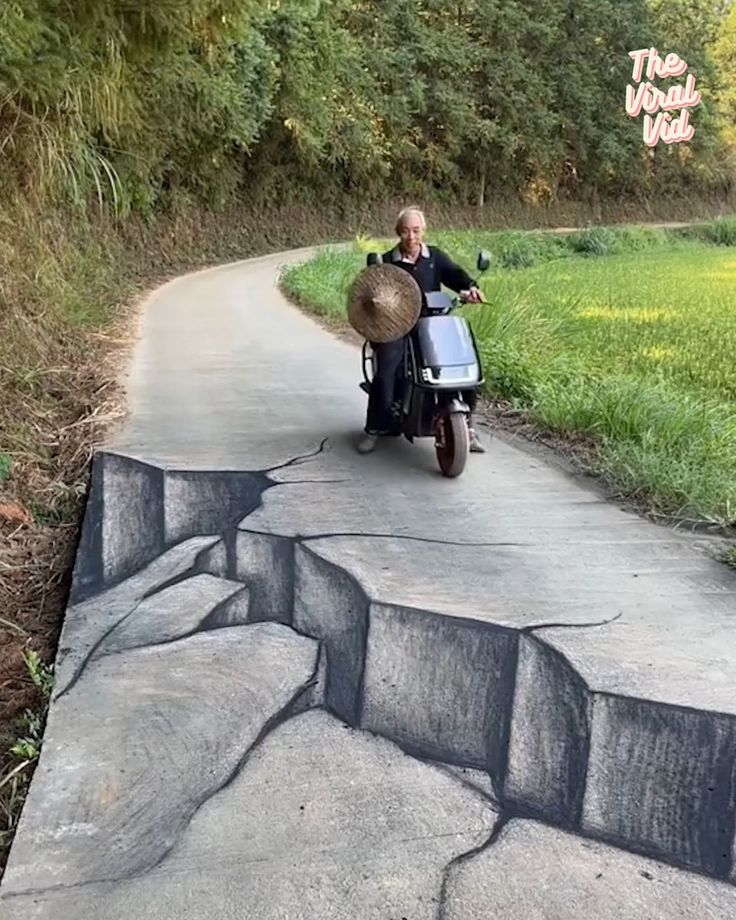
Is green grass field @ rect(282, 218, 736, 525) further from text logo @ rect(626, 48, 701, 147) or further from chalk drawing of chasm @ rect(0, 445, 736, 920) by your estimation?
text logo @ rect(626, 48, 701, 147)

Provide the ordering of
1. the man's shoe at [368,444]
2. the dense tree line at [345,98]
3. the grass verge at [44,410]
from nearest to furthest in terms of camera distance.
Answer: the grass verge at [44,410]
the man's shoe at [368,444]
the dense tree line at [345,98]

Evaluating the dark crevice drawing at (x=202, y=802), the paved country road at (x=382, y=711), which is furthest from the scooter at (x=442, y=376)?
the dark crevice drawing at (x=202, y=802)

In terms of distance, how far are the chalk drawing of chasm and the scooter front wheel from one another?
1185 millimetres

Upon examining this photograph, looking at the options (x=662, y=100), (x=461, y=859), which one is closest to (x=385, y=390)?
(x=461, y=859)

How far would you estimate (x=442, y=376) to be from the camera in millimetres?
4859

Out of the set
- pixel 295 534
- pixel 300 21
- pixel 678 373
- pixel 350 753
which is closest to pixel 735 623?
pixel 350 753

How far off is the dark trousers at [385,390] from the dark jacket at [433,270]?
1.25 feet

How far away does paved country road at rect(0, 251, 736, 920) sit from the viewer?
218 cm

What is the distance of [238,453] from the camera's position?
5520 millimetres

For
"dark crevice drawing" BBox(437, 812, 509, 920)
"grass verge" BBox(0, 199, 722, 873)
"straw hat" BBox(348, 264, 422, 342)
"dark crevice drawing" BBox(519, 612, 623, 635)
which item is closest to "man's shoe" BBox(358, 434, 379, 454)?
"straw hat" BBox(348, 264, 422, 342)

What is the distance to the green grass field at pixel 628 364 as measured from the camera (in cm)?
485

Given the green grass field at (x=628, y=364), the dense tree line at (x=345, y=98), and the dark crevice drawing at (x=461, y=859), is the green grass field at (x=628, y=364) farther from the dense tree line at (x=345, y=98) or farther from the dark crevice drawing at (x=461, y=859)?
the dense tree line at (x=345, y=98)

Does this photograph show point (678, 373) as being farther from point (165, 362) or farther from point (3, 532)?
point (3, 532)

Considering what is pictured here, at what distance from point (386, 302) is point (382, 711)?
8.13 feet
